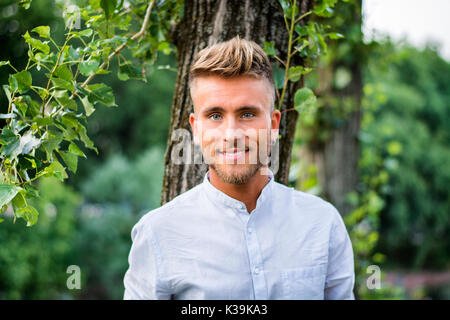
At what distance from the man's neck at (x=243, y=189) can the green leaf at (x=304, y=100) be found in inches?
18.9

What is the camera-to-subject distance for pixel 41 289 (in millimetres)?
7879

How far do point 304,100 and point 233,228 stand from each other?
0.74 meters

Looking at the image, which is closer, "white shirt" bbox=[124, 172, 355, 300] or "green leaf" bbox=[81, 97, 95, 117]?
"white shirt" bbox=[124, 172, 355, 300]

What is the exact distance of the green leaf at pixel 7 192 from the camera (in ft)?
4.80

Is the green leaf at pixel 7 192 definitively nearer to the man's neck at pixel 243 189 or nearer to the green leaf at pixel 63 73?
the green leaf at pixel 63 73

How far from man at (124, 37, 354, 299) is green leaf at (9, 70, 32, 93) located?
62 centimetres

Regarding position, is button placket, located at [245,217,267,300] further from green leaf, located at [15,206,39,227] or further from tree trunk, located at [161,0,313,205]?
green leaf, located at [15,206,39,227]

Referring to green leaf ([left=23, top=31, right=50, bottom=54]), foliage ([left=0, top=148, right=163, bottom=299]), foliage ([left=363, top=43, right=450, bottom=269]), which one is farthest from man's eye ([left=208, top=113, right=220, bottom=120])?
foliage ([left=363, top=43, right=450, bottom=269])

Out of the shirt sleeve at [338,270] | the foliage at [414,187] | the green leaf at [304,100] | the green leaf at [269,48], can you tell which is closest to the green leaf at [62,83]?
the green leaf at [269,48]

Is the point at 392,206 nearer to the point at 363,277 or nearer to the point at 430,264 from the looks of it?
the point at 430,264

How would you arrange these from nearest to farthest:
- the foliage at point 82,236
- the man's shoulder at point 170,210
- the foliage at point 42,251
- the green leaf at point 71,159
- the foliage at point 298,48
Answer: the man's shoulder at point 170,210, the green leaf at point 71,159, the foliage at point 298,48, the foliage at point 42,251, the foliage at point 82,236

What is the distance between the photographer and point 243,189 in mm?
1619

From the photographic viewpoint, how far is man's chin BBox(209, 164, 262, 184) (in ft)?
5.02
